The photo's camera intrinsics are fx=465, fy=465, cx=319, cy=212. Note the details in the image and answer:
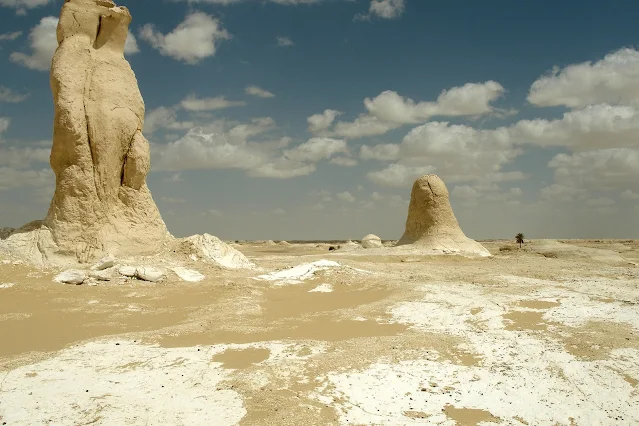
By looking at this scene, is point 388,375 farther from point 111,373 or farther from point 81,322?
point 81,322

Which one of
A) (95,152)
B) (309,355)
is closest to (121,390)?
(309,355)

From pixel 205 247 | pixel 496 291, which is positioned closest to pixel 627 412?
pixel 496 291

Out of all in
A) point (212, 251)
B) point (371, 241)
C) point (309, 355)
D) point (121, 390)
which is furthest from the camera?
point (371, 241)

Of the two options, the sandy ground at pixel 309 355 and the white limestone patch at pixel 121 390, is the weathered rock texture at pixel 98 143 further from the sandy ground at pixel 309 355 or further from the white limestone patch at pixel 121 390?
the white limestone patch at pixel 121 390

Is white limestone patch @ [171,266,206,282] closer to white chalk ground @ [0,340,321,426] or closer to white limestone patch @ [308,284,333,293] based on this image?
white limestone patch @ [308,284,333,293]

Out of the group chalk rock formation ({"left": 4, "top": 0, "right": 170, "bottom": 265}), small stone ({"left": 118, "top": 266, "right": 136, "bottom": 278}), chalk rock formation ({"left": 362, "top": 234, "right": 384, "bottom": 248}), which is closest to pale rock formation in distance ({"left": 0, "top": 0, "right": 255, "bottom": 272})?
chalk rock formation ({"left": 4, "top": 0, "right": 170, "bottom": 265})

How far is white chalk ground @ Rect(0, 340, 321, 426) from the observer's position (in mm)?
3807

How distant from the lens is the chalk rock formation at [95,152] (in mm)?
10812

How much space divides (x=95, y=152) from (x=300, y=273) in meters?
5.72

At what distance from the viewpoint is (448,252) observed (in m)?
21.2

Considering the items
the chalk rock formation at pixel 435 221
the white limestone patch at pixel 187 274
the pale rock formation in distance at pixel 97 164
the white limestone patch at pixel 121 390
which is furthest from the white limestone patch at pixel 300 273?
the chalk rock formation at pixel 435 221

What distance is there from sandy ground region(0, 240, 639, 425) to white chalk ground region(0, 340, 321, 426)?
0.02 m

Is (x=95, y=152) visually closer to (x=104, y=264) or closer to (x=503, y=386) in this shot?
(x=104, y=264)

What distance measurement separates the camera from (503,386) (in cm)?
459
